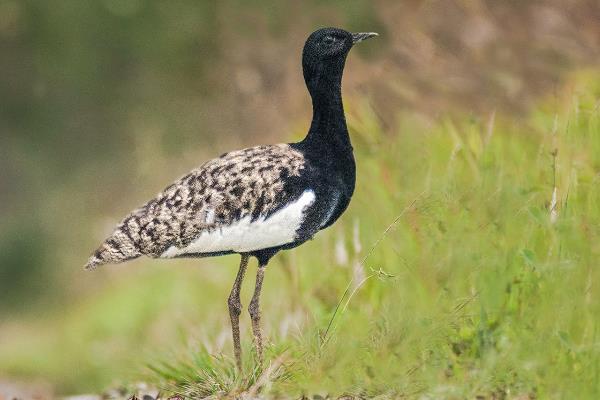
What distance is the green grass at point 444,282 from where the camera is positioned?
5.68 metres

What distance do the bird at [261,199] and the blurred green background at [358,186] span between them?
1.38 feet

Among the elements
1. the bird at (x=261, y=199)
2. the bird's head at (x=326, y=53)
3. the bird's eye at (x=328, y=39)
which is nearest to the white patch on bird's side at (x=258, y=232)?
the bird at (x=261, y=199)

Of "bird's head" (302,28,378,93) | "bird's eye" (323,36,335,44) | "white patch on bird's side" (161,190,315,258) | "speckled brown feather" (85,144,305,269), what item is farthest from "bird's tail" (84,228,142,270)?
"bird's eye" (323,36,335,44)

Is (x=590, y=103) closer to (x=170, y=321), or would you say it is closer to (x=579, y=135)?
(x=579, y=135)

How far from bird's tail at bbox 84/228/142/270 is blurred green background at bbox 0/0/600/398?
2.12 ft

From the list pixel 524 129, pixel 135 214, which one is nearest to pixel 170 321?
pixel 135 214

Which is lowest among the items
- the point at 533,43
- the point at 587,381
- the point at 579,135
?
the point at 587,381

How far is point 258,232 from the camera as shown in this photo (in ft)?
19.2

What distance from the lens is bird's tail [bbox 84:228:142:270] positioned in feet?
19.9

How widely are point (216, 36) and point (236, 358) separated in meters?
6.02

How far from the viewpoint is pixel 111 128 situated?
11.7 metres

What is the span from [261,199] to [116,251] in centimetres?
82

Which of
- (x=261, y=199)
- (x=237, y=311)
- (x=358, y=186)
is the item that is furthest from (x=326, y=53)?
(x=358, y=186)

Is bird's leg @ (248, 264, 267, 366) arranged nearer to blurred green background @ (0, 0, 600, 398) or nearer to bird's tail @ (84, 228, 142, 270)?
blurred green background @ (0, 0, 600, 398)
